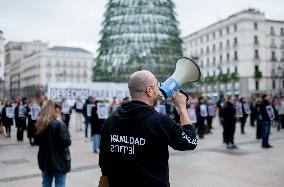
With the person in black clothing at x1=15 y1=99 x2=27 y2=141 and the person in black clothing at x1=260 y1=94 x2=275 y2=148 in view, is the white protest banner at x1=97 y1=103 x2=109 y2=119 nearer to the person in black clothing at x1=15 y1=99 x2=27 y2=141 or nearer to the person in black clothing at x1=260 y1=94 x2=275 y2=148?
the person in black clothing at x1=15 y1=99 x2=27 y2=141

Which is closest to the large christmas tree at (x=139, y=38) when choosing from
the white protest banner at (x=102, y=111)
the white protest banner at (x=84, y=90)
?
the white protest banner at (x=84, y=90)

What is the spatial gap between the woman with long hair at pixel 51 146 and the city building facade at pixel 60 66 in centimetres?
10472

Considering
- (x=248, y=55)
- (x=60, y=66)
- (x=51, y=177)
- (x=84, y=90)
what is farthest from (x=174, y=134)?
(x=60, y=66)

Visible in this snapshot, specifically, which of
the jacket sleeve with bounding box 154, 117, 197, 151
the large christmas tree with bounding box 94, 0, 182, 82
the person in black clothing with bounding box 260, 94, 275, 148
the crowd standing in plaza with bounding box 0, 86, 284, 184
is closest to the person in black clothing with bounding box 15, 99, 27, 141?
the crowd standing in plaza with bounding box 0, 86, 284, 184

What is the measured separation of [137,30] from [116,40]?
Answer: 2.10m

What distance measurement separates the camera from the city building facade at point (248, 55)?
238 feet

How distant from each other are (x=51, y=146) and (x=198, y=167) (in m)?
4.79

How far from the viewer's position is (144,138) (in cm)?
259

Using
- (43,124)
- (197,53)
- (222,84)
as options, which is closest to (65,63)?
(197,53)

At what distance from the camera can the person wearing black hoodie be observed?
258cm

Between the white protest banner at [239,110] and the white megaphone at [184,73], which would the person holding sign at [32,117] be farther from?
the white megaphone at [184,73]

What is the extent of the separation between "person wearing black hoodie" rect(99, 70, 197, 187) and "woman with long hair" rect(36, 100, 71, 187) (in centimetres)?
244

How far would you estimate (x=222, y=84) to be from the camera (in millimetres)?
77750

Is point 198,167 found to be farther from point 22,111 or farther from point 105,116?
point 22,111
